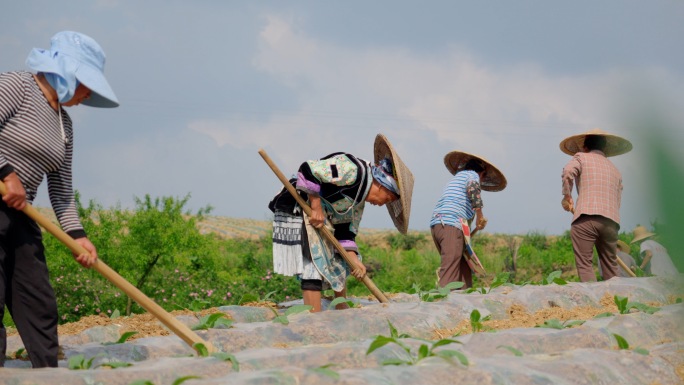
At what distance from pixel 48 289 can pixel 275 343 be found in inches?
50.7

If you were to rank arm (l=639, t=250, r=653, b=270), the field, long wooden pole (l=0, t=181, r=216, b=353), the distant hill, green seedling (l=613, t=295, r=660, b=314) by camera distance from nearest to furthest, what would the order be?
the field < long wooden pole (l=0, t=181, r=216, b=353) < green seedling (l=613, t=295, r=660, b=314) < arm (l=639, t=250, r=653, b=270) < the distant hill

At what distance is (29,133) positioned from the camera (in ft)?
10.9

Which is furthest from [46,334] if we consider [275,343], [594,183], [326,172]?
[594,183]

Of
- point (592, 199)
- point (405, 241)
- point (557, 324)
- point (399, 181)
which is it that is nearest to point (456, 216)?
point (592, 199)

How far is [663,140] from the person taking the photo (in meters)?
0.72

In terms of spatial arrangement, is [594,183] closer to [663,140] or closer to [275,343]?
[275,343]

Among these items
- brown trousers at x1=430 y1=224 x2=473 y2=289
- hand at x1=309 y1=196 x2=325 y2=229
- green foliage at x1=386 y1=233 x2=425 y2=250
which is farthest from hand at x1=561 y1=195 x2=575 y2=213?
green foliage at x1=386 y1=233 x2=425 y2=250

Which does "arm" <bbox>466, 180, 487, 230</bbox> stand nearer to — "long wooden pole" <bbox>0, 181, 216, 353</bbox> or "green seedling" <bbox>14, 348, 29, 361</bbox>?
"long wooden pole" <bbox>0, 181, 216, 353</bbox>

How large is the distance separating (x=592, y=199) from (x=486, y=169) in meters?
1.04

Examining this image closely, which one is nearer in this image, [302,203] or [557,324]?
[557,324]

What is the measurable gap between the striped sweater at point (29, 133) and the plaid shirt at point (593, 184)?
510cm

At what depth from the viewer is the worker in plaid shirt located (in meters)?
7.17

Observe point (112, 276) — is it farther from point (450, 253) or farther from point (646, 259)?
point (646, 259)

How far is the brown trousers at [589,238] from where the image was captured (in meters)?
7.29
